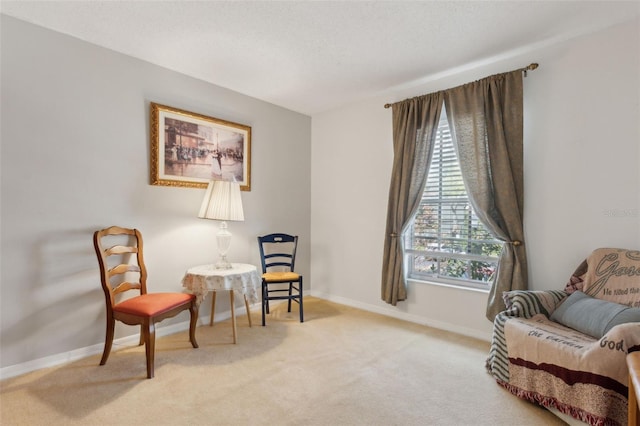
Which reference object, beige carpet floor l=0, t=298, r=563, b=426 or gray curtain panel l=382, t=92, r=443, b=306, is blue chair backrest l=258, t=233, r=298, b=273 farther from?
gray curtain panel l=382, t=92, r=443, b=306

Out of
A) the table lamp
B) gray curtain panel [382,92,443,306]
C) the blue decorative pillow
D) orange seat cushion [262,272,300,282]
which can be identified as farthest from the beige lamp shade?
the blue decorative pillow

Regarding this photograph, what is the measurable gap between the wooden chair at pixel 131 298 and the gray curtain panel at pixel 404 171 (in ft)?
6.68

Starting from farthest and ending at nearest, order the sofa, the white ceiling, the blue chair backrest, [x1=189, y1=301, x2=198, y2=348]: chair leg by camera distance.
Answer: the blue chair backrest, [x1=189, y1=301, x2=198, y2=348]: chair leg, the white ceiling, the sofa

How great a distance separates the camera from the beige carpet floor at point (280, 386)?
1.85 metres

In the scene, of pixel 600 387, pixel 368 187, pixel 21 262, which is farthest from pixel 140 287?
pixel 600 387

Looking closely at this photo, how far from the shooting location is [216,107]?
3.54m

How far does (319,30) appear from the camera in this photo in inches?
98.3

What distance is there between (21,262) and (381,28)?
10.5 ft

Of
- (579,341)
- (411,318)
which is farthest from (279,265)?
(579,341)

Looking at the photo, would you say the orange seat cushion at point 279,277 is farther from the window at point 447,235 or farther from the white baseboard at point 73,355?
the window at point 447,235

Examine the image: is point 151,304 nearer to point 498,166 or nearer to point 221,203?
point 221,203

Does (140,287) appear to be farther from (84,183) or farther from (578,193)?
(578,193)

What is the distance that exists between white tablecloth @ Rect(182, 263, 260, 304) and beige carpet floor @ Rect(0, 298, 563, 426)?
46cm

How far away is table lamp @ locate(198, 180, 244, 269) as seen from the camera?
9.98 feet
